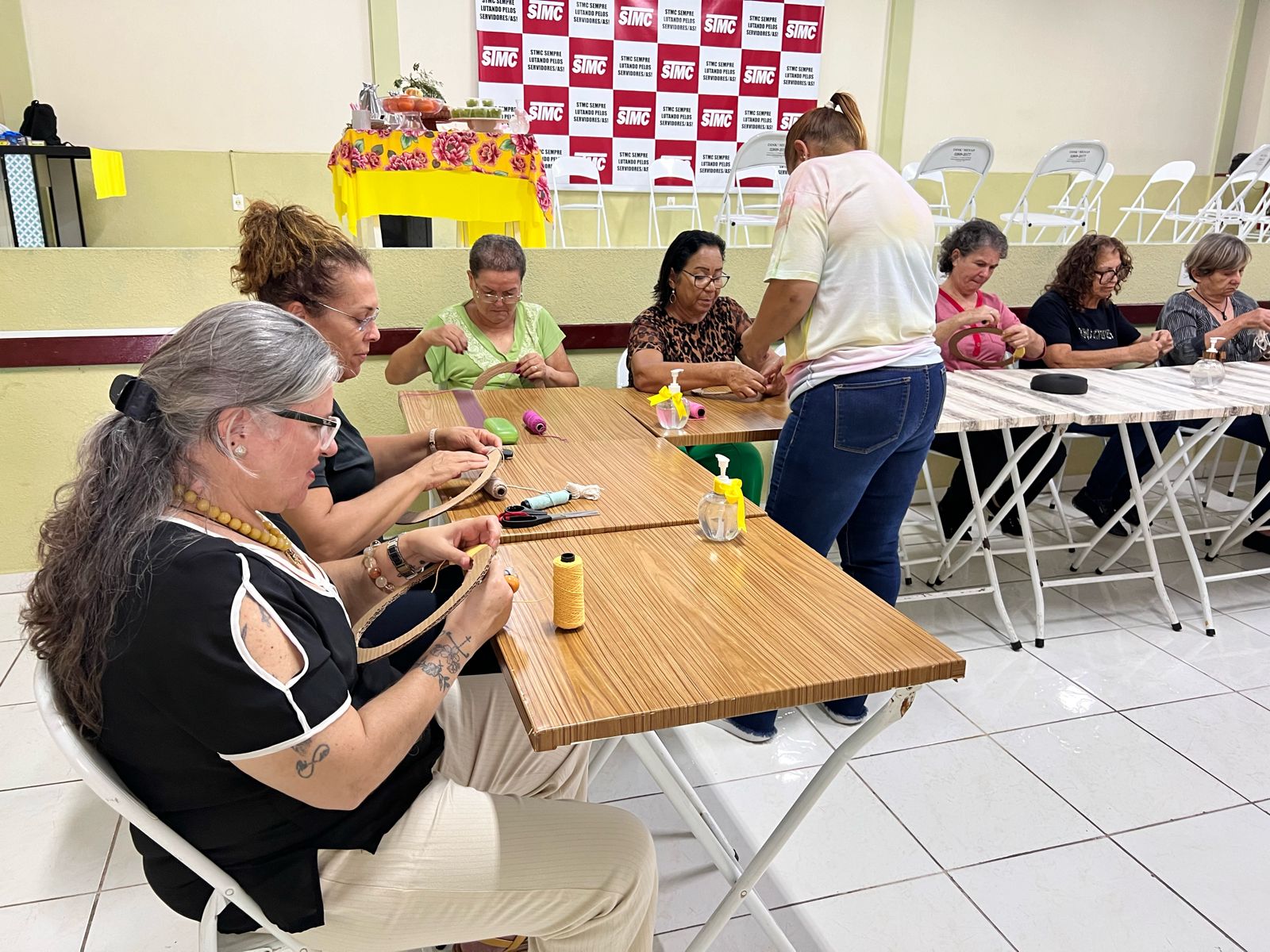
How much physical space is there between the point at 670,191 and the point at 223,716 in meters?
5.93

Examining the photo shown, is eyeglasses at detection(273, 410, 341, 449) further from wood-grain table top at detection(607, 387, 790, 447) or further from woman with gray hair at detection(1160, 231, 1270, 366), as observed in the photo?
woman with gray hair at detection(1160, 231, 1270, 366)

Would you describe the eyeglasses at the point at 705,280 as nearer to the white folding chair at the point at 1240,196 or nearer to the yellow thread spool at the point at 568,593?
the yellow thread spool at the point at 568,593

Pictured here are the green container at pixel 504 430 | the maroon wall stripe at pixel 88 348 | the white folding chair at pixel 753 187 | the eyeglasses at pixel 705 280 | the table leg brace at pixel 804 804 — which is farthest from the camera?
the white folding chair at pixel 753 187

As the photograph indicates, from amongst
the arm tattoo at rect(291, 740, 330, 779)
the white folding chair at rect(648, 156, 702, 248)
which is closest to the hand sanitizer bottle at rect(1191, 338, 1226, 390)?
the arm tattoo at rect(291, 740, 330, 779)

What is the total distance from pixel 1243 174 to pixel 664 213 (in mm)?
3801

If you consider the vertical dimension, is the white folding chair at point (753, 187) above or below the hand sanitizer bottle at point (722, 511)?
above

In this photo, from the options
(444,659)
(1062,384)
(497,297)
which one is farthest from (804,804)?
(1062,384)

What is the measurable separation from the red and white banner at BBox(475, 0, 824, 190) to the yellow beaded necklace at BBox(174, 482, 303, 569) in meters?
5.31

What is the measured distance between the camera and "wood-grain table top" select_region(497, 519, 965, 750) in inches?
44.5

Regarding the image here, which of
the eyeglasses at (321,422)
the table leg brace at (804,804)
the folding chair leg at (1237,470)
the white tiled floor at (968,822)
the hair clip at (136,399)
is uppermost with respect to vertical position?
the hair clip at (136,399)

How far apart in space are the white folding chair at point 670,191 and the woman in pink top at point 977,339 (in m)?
2.94

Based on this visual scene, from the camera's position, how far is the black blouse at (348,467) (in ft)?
6.08

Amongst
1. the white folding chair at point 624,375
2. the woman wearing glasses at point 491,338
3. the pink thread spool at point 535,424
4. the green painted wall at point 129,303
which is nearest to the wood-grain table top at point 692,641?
the pink thread spool at point 535,424

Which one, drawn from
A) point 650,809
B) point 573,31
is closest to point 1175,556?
point 650,809
